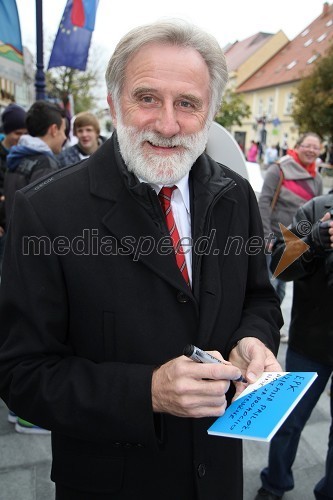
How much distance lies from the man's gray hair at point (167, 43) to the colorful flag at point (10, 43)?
356 cm

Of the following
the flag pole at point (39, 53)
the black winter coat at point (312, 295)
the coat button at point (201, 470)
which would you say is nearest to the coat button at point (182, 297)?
the coat button at point (201, 470)

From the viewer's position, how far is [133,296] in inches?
48.3

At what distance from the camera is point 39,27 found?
4.54 metres

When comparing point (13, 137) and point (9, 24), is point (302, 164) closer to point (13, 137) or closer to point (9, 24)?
point (13, 137)

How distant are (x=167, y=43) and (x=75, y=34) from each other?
A: 447 cm

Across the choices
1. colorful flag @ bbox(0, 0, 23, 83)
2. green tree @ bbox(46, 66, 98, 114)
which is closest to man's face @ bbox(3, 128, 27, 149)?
colorful flag @ bbox(0, 0, 23, 83)

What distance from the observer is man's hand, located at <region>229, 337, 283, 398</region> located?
1204 mm

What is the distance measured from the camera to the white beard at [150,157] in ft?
4.22

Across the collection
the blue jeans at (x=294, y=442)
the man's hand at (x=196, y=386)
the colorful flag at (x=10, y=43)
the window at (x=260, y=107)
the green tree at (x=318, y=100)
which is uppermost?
the window at (x=260, y=107)

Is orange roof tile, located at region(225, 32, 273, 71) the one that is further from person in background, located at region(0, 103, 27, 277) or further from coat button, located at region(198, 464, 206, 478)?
coat button, located at region(198, 464, 206, 478)

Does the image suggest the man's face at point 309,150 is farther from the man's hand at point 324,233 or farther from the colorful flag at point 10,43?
the colorful flag at point 10,43

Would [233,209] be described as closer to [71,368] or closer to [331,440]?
[71,368]

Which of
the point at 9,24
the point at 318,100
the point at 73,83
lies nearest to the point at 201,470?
the point at 9,24

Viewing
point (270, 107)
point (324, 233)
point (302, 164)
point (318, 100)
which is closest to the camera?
Answer: point (324, 233)
